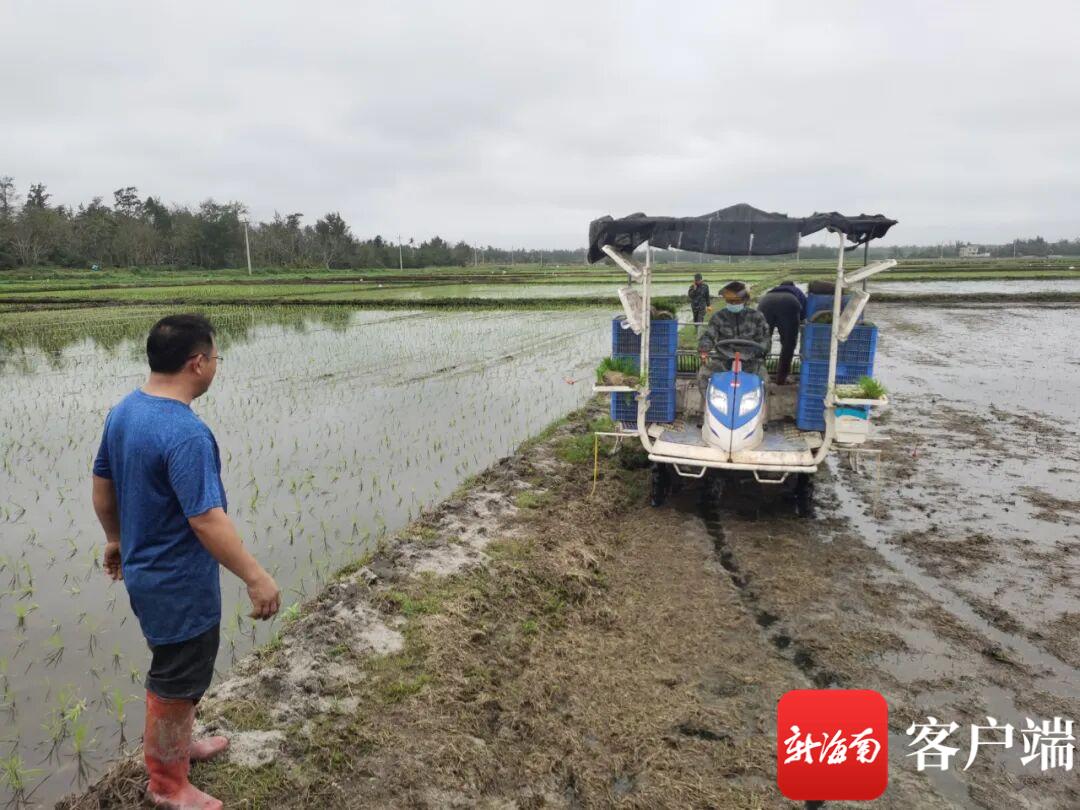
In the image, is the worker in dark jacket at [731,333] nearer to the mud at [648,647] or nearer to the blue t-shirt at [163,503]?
the mud at [648,647]

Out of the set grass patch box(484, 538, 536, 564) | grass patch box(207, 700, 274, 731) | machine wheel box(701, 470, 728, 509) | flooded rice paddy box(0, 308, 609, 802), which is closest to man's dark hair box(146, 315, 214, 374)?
grass patch box(207, 700, 274, 731)

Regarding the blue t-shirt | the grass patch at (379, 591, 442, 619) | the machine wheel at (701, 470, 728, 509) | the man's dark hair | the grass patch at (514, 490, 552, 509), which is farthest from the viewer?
the machine wheel at (701, 470, 728, 509)

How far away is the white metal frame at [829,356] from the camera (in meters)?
5.55

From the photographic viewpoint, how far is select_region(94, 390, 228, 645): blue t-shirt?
232 centimetres

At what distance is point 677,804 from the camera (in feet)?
9.00

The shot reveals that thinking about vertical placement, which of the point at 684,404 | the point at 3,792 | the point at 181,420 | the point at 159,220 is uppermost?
the point at 159,220

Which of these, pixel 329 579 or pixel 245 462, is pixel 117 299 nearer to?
pixel 245 462

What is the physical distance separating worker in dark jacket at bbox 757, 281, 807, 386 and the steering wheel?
0.88m

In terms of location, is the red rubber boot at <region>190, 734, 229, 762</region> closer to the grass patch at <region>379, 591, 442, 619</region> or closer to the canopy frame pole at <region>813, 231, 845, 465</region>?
the grass patch at <region>379, 591, 442, 619</region>

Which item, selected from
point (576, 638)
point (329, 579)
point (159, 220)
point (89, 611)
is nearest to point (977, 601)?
point (576, 638)

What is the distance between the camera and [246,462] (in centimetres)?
761

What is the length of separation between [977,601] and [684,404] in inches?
127

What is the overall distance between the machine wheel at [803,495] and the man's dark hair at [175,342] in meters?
5.10

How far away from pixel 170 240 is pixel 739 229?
205 feet
